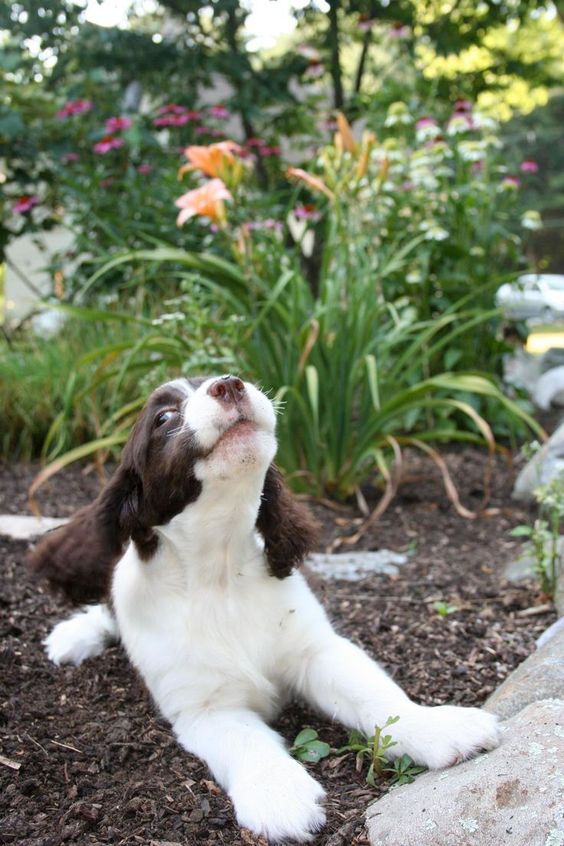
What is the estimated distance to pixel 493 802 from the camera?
5.72 feet

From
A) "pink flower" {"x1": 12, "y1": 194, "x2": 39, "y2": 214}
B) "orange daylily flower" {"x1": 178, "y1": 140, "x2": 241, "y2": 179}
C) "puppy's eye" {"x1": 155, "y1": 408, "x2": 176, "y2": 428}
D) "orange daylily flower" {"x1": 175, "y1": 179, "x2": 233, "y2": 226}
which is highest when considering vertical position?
"orange daylily flower" {"x1": 178, "y1": 140, "x2": 241, "y2": 179}

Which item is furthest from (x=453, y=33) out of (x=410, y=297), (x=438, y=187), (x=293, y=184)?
(x=410, y=297)

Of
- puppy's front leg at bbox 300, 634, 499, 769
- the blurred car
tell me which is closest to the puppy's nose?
puppy's front leg at bbox 300, 634, 499, 769

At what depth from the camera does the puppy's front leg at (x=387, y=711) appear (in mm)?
2047

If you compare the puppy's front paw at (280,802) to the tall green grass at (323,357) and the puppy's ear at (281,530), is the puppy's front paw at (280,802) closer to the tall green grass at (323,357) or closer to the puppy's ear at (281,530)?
the puppy's ear at (281,530)

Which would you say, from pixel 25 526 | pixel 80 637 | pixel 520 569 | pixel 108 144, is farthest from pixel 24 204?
pixel 520 569

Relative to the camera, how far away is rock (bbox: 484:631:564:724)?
7.25 feet

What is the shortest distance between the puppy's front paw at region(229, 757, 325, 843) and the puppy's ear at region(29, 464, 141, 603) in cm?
70

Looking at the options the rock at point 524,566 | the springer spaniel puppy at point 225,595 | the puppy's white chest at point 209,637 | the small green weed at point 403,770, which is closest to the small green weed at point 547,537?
the rock at point 524,566

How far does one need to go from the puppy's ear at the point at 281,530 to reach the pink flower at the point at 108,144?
478 centimetres

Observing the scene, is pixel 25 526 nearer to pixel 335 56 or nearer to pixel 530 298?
pixel 335 56

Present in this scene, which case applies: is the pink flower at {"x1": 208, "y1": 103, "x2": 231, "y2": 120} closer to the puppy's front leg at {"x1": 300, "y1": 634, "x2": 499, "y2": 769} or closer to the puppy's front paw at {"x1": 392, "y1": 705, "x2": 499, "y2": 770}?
the puppy's front leg at {"x1": 300, "y1": 634, "x2": 499, "y2": 769}

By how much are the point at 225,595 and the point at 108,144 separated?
511 cm

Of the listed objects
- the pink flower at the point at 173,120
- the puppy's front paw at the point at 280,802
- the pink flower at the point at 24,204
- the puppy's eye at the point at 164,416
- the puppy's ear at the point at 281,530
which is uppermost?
the pink flower at the point at 173,120
